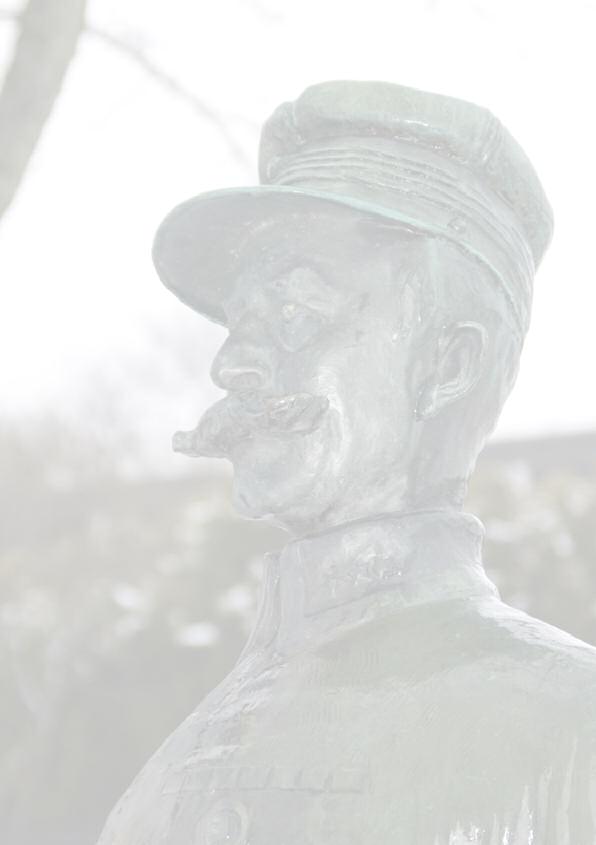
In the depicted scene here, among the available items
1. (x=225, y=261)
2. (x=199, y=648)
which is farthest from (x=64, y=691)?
(x=225, y=261)

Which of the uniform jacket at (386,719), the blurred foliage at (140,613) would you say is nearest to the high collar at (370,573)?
the uniform jacket at (386,719)

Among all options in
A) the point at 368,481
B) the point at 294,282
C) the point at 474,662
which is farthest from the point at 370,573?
the point at 294,282

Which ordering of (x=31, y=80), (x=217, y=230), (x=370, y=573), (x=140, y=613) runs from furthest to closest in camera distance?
(x=140, y=613), (x=31, y=80), (x=217, y=230), (x=370, y=573)

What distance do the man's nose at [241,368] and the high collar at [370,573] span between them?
25 cm

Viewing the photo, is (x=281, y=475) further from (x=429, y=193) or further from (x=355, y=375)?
(x=429, y=193)

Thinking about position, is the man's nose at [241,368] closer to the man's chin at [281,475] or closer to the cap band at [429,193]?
the man's chin at [281,475]

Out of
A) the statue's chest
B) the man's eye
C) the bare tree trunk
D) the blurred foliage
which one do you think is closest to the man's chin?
the man's eye

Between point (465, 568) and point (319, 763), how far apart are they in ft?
1.34

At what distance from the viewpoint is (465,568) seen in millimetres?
2414

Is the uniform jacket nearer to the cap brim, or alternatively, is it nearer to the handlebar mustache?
the handlebar mustache

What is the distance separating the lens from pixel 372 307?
8.13 ft

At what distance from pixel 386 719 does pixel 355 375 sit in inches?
20.9

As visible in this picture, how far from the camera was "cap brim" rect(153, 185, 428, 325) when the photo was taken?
8.14ft

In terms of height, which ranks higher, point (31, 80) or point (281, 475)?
point (31, 80)
